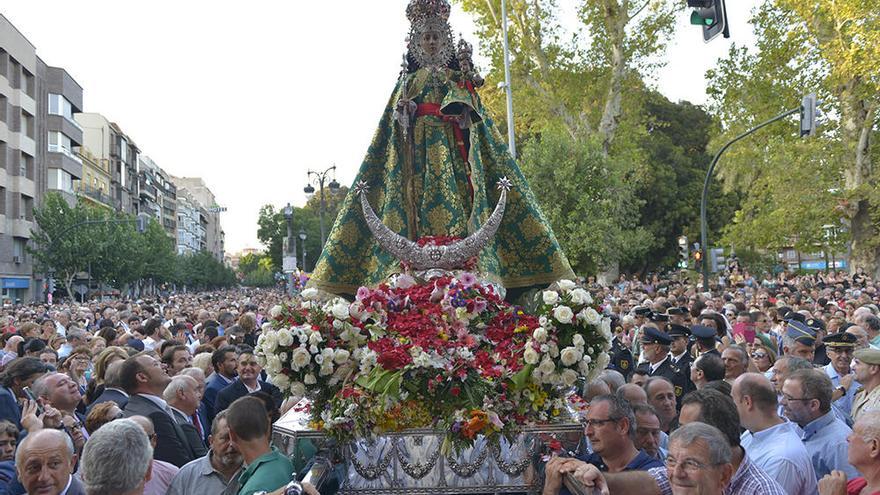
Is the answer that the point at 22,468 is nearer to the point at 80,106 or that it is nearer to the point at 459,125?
the point at 459,125

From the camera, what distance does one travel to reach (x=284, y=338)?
4414mm

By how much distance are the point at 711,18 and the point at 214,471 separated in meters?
8.28

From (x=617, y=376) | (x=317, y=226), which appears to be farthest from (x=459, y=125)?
(x=317, y=226)

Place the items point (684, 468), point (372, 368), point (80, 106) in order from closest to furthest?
point (684, 468) → point (372, 368) → point (80, 106)

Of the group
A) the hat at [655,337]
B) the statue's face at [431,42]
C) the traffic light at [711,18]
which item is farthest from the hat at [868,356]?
the traffic light at [711,18]

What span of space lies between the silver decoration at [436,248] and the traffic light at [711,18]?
5.94 meters

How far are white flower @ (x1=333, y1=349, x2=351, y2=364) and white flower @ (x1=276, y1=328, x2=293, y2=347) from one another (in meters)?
0.24

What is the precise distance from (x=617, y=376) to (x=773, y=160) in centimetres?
2492

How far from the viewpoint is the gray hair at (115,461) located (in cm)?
376

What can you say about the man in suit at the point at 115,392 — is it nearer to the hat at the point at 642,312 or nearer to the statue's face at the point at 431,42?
the statue's face at the point at 431,42

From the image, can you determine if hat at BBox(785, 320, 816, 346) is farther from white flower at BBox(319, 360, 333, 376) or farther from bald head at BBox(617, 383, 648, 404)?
white flower at BBox(319, 360, 333, 376)

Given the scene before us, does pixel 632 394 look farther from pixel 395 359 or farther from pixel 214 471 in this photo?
pixel 214 471

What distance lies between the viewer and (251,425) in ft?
13.8

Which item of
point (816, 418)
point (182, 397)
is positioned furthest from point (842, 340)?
point (182, 397)
